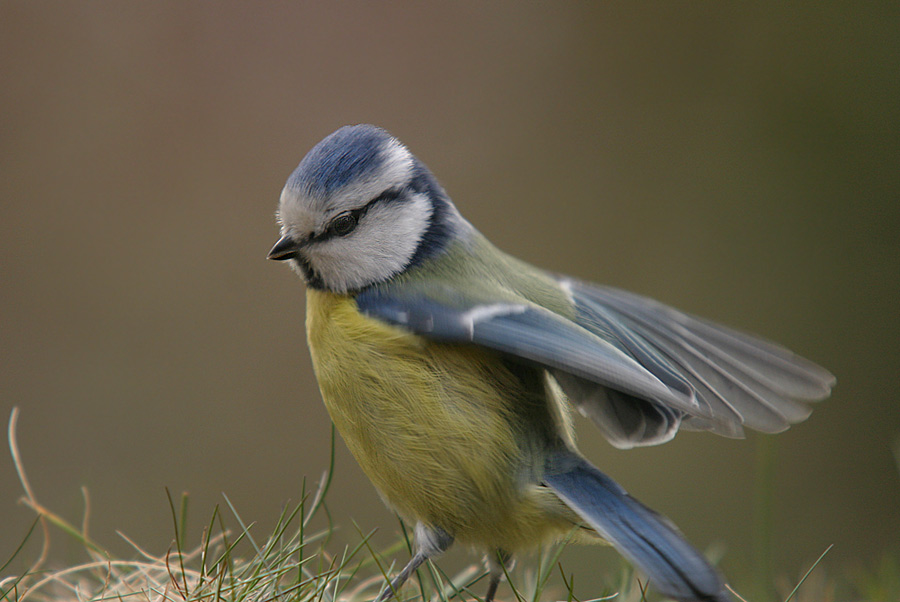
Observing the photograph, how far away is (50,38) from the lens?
3736mm

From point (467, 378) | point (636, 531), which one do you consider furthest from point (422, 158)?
point (636, 531)

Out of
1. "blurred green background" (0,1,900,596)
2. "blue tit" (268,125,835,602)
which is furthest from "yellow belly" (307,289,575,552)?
"blurred green background" (0,1,900,596)

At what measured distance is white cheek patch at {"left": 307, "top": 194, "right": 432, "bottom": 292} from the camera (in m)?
1.53

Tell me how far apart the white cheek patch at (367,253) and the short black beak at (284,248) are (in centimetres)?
3

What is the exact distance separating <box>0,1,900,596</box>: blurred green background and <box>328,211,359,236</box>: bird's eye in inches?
81.6

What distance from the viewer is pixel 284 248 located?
154 cm

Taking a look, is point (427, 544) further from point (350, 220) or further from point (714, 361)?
point (714, 361)

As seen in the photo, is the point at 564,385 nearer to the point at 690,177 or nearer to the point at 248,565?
the point at 248,565

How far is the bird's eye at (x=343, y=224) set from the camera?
154 cm

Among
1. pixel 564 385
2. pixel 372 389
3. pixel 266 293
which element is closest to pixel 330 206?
pixel 372 389

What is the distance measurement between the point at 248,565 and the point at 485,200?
2.84 meters

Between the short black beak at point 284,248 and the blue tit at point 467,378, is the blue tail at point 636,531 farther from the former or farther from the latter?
the short black beak at point 284,248

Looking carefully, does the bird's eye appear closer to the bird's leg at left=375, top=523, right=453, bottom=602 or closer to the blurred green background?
the bird's leg at left=375, top=523, right=453, bottom=602

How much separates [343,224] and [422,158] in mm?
2330
